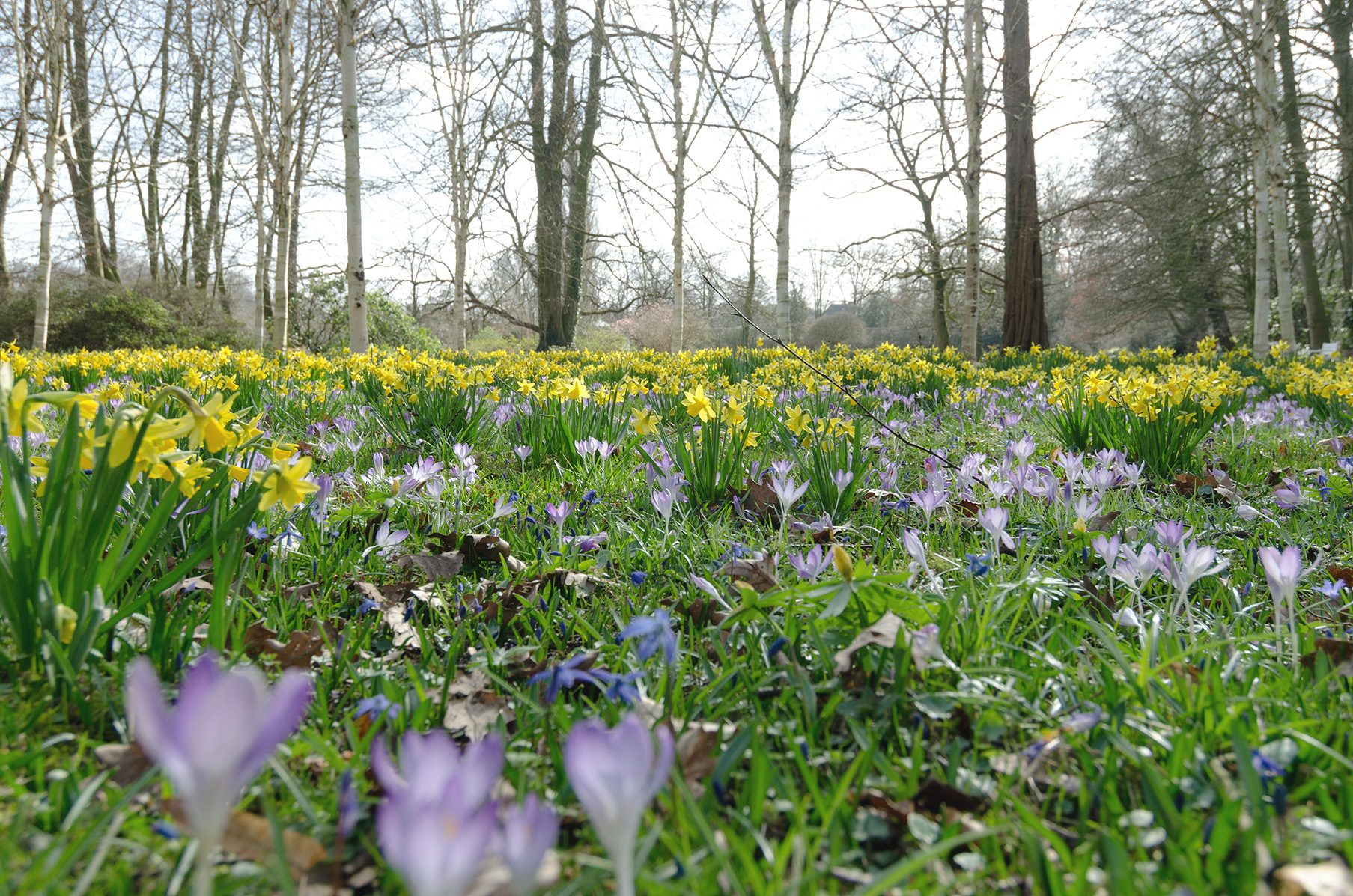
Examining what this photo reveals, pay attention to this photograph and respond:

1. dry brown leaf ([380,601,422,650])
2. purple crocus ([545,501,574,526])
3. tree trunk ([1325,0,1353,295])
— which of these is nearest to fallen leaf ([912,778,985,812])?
dry brown leaf ([380,601,422,650])

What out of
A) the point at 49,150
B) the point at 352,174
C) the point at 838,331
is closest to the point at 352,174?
the point at 352,174

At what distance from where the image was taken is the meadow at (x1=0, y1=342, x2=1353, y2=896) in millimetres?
566

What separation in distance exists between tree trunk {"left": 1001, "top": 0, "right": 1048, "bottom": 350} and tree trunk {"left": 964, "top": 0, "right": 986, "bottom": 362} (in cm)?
162

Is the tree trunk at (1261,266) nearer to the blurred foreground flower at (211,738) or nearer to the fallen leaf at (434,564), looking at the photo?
the fallen leaf at (434,564)

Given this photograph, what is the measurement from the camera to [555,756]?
2.77 feet

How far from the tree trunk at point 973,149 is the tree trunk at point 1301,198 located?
27.0ft

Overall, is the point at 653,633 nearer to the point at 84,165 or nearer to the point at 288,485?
the point at 288,485

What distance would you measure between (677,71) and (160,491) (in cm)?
1421

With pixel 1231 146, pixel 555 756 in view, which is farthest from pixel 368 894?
pixel 1231 146

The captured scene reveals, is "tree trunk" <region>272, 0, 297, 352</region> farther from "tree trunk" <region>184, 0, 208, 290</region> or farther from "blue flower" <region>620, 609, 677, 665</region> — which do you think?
"blue flower" <region>620, 609, 677, 665</region>

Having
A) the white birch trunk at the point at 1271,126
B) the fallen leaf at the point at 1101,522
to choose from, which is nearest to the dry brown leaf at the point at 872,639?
the fallen leaf at the point at 1101,522

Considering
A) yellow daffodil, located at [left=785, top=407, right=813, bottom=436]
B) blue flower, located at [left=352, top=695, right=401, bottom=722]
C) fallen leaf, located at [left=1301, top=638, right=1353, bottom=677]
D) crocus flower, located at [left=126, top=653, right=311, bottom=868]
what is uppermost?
yellow daffodil, located at [left=785, top=407, right=813, bottom=436]

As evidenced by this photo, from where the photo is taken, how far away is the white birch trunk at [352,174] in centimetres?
802

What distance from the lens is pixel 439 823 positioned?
0.38 metres
